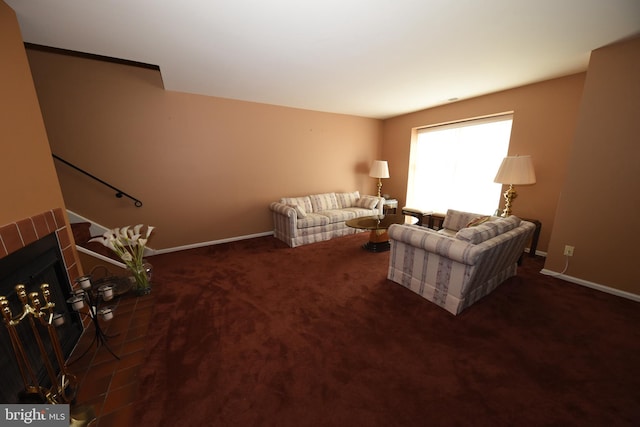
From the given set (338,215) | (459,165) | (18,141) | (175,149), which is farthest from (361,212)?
(18,141)

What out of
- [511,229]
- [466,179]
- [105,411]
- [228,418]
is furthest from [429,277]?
[466,179]

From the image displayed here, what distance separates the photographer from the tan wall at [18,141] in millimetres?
1307

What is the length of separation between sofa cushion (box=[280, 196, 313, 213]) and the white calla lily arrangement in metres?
2.23

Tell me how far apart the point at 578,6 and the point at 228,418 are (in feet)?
11.7

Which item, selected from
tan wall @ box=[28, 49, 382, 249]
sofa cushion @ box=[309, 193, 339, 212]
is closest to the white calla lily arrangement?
tan wall @ box=[28, 49, 382, 249]

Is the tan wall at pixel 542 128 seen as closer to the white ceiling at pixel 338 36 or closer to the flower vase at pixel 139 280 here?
the white ceiling at pixel 338 36

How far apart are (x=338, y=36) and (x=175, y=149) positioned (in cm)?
279

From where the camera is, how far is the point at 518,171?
9.21ft

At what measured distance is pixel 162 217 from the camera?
3.45m

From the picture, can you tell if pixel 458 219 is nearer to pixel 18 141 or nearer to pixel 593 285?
pixel 593 285

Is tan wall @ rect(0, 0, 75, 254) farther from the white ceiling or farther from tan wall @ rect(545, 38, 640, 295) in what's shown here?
tan wall @ rect(545, 38, 640, 295)

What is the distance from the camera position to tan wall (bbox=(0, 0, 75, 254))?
131 cm

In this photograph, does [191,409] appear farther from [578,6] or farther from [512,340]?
[578,6]

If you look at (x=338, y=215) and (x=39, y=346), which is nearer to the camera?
(x=39, y=346)
